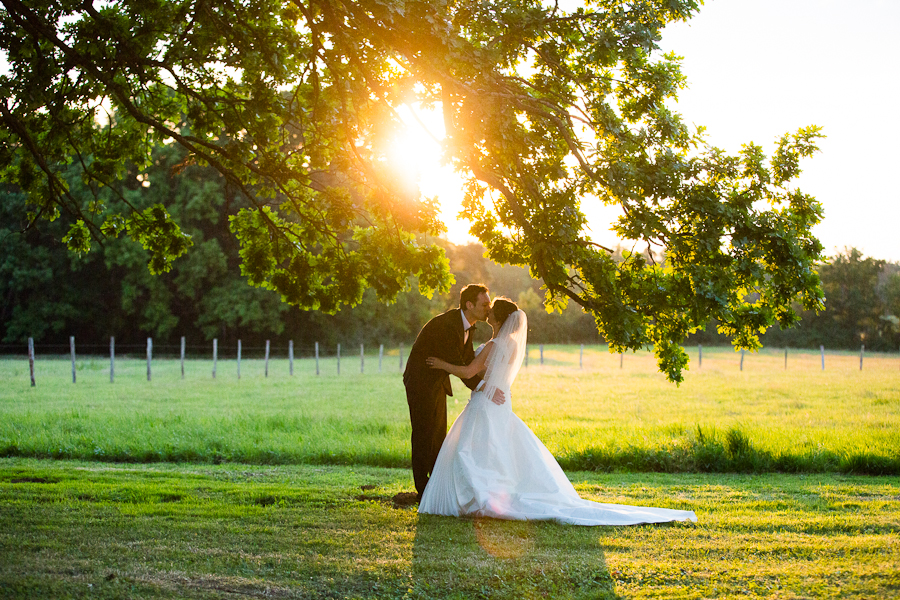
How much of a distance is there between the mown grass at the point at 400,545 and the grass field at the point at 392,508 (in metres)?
0.03

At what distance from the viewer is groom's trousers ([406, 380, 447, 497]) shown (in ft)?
28.5

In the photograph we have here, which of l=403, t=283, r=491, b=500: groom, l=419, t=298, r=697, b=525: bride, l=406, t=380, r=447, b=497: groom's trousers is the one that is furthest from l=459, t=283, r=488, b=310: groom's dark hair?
l=406, t=380, r=447, b=497: groom's trousers

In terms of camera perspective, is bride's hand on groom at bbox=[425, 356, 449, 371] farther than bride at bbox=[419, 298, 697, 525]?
Yes

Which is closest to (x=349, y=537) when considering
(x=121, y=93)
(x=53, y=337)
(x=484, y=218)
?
(x=484, y=218)

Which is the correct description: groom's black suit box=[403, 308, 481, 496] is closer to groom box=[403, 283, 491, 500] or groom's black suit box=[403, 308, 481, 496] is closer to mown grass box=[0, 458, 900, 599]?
groom box=[403, 283, 491, 500]

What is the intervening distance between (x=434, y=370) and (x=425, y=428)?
0.68 meters

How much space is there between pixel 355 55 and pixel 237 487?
5602 mm

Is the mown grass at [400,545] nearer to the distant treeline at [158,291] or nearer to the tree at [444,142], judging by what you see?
the tree at [444,142]

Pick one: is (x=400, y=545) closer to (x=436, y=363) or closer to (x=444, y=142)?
(x=436, y=363)

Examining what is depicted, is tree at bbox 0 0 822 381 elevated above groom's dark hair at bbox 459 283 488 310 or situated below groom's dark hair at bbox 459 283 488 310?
above

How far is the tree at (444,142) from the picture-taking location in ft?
25.6

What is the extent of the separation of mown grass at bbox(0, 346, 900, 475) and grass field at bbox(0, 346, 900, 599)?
0.22 ft

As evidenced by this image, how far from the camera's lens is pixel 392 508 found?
27.6 feet

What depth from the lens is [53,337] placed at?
55.3 meters
